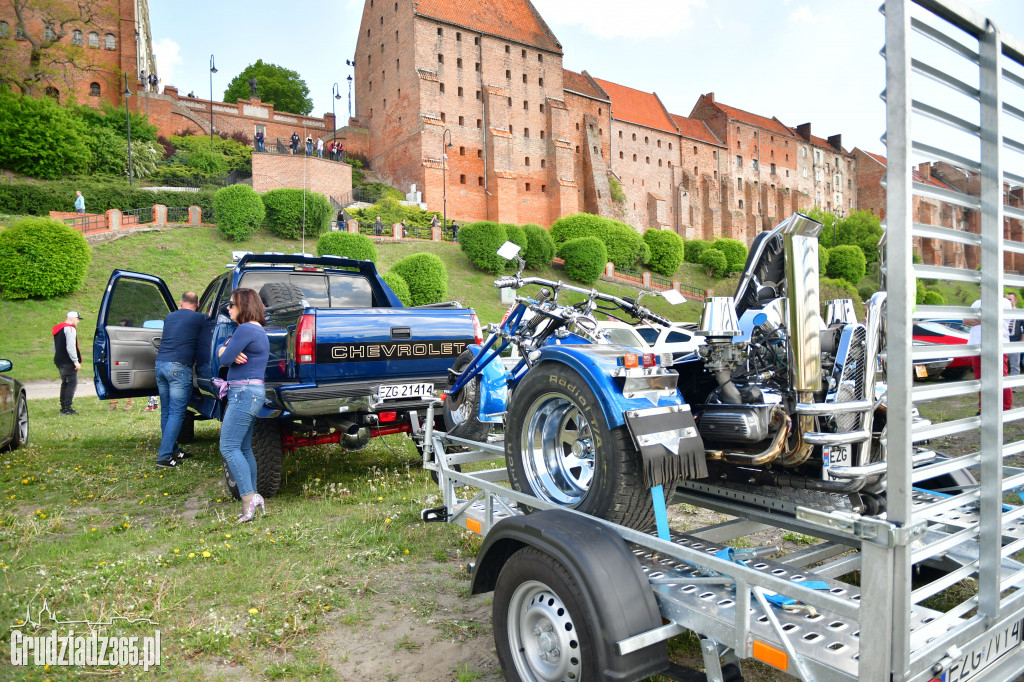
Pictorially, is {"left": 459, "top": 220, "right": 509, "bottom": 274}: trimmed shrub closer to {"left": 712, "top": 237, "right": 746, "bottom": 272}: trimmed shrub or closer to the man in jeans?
{"left": 712, "top": 237, "right": 746, "bottom": 272}: trimmed shrub

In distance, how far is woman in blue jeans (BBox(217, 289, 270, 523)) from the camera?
5203 millimetres

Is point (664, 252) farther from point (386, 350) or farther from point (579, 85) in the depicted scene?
point (386, 350)

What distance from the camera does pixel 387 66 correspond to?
2372 inches

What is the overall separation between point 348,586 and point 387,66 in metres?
63.2

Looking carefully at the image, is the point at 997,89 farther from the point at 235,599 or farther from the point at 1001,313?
the point at 235,599

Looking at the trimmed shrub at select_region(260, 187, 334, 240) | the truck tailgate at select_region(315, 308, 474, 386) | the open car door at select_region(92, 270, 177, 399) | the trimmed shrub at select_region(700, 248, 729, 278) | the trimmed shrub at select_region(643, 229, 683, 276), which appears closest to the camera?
the truck tailgate at select_region(315, 308, 474, 386)

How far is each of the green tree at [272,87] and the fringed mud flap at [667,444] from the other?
79.4 meters

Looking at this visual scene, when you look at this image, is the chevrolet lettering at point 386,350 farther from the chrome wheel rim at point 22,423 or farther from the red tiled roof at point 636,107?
the red tiled roof at point 636,107

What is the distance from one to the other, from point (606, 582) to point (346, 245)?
1226 inches

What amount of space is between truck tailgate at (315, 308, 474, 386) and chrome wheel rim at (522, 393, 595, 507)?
2.91 metres

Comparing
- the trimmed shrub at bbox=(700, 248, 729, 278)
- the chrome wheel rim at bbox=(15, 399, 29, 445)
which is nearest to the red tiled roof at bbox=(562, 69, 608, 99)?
the trimmed shrub at bbox=(700, 248, 729, 278)

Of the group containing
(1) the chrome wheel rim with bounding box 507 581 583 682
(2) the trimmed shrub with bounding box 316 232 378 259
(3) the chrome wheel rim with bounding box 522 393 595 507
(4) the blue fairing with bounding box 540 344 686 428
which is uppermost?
(2) the trimmed shrub with bounding box 316 232 378 259

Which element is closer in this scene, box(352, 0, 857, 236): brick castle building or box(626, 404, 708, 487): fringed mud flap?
box(626, 404, 708, 487): fringed mud flap

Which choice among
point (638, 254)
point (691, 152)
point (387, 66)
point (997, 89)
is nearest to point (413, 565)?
point (997, 89)
